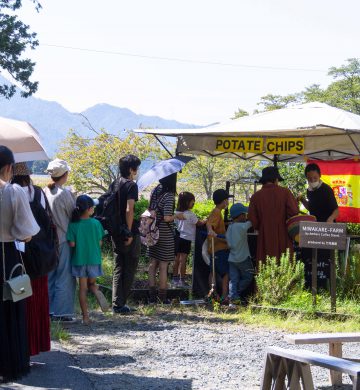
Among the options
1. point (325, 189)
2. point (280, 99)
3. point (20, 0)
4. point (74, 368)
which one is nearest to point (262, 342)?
point (74, 368)

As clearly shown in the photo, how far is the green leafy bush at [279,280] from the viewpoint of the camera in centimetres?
981

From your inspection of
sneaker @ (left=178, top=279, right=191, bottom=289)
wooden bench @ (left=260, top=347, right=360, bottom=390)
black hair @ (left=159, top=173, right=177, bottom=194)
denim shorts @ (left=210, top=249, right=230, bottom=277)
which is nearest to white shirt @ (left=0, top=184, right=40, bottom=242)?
wooden bench @ (left=260, top=347, right=360, bottom=390)

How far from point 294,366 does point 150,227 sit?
5.13 m

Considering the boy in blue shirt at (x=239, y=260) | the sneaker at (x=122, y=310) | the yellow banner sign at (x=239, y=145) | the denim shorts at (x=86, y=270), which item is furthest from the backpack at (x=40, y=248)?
the yellow banner sign at (x=239, y=145)

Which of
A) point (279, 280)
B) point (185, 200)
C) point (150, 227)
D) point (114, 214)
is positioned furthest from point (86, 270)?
point (185, 200)

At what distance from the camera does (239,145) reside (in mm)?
11742

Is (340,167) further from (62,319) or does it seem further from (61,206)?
(62,319)

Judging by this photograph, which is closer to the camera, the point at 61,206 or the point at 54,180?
the point at 54,180

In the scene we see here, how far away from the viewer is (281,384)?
5512mm

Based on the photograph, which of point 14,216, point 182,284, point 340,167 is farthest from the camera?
point 340,167

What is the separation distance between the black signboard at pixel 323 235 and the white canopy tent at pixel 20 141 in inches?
146

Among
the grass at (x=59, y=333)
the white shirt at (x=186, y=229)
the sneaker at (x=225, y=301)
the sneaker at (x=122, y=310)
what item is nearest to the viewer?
the grass at (x=59, y=333)

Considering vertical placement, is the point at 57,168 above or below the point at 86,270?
above

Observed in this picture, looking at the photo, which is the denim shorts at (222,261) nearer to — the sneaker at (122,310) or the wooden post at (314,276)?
the wooden post at (314,276)
